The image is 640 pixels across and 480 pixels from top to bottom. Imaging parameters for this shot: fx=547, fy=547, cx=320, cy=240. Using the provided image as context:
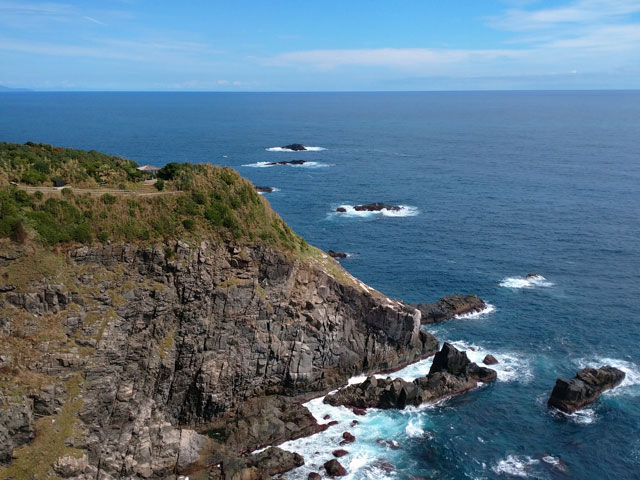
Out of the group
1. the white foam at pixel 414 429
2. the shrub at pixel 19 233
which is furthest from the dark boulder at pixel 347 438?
the shrub at pixel 19 233

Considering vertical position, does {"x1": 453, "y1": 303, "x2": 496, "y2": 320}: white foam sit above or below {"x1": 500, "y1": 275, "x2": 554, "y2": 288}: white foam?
below

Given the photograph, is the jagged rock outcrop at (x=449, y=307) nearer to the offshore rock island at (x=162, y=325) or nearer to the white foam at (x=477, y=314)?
the white foam at (x=477, y=314)

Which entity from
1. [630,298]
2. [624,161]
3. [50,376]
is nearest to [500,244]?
[630,298]

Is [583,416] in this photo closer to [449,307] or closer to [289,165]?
[449,307]

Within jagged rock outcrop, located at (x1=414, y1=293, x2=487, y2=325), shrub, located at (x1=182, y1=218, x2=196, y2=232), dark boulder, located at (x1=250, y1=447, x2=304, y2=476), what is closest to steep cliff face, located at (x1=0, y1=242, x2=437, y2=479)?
shrub, located at (x1=182, y1=218, x2=196, y2=232)

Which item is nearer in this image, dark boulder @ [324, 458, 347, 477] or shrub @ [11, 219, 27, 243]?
shrub @ [11, 219, 27, 243]

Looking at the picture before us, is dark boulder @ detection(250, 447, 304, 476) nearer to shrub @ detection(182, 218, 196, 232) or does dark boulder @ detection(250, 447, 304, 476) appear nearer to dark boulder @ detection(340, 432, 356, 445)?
dark boulder @ detection(340, 432, 356, 445)
